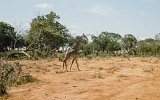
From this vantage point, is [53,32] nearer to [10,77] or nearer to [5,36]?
[5,36]

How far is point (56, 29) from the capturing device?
53.8 meters

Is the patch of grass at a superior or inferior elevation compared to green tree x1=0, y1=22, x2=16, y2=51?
inferior

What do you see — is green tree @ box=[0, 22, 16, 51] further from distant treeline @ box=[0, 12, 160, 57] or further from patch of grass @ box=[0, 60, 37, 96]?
patch of grass @ box=[0, 60, 37, 96]

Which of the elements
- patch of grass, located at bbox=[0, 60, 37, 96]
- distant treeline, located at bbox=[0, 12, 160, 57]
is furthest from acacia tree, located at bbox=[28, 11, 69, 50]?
patch of grass, located at bbox=[0, 60, 37, 96]

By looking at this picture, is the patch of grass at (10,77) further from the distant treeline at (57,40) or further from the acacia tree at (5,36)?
the acacia tree at (5,36)

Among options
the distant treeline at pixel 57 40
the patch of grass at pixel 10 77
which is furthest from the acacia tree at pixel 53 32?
the patch of grass at pixel 10 77

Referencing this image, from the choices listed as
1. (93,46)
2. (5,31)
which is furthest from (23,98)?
(93,46)

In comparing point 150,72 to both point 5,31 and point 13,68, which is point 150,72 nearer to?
point 13,68

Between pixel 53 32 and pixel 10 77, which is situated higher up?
pixel 53 32

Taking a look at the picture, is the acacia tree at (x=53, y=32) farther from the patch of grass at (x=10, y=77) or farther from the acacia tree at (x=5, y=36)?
the patch of grass at (x=10, y=77)

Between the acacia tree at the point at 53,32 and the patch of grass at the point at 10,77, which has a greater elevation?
the acacia tree at the point at 53,32

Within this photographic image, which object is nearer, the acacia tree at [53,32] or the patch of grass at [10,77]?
the patch of grass at [10,77]

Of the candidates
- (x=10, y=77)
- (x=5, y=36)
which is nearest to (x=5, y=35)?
(x=5, y=36)

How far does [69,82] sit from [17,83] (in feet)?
6.65
